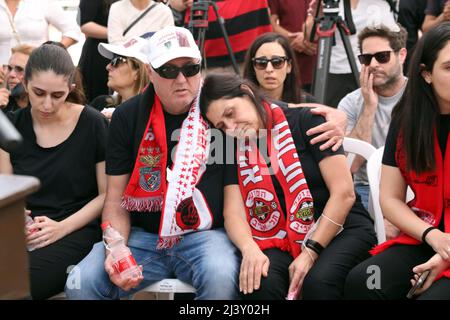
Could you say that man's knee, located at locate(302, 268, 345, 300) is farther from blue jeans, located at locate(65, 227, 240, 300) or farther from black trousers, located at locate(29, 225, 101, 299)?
black trousers, located at locate(29, 225, 101, 299)

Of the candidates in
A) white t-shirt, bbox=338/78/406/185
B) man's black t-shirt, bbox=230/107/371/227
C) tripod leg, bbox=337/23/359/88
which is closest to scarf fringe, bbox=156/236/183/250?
man's black t-shirt, bbox=230/107/371/227

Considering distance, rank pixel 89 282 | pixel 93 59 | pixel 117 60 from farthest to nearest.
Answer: pixel 93 59 < pixel 117 60 < pixel 89 282

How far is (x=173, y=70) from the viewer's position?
3174mm

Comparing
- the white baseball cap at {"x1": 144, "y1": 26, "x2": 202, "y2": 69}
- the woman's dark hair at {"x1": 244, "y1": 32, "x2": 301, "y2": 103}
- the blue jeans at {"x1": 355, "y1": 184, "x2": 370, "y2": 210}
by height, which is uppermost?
the white baseball cap at {"x1": 144, "y1": 26, "x2": 202, "y2": 69}

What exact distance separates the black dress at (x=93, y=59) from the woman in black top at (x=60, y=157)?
161cm

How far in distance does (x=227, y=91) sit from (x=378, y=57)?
123cm

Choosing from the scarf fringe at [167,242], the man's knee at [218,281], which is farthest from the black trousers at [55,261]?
the man's knee at [218,281]

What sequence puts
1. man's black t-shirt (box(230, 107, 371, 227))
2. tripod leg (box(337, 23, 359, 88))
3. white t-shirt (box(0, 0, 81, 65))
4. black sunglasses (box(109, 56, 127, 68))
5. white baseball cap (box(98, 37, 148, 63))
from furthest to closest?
1. white t-shirt (box(0, 0, 81, 65))
2. tripod leg (box(337, 23, 359, 88))
3. black sunglasses (box(109, 56, 127, 68))
4. white baseball cap (box(98, 37, 148, 63))
5. man's black t-shirt (box(230, 107, 371, 227))

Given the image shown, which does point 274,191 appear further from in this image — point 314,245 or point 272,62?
point 272,62

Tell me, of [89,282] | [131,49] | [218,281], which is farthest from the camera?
[131,49]

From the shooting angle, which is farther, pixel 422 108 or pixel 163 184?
pixel 163 184

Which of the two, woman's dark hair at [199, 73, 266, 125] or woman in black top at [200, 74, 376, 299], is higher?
woman's dark hair at [199, 73, 266, 125]

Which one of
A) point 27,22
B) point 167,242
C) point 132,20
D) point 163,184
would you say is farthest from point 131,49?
point 27,22

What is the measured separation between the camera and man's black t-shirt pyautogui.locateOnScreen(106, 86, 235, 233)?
3.22 m
